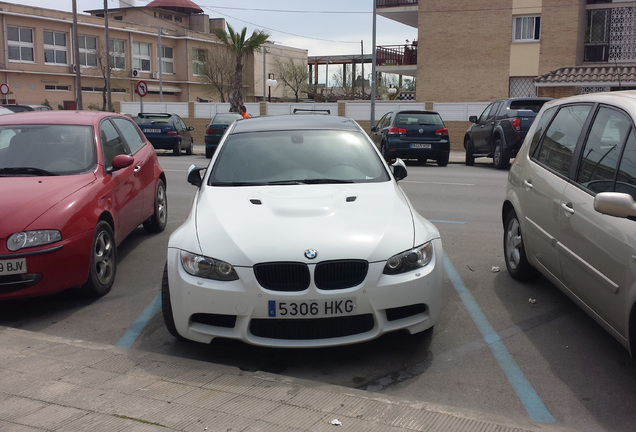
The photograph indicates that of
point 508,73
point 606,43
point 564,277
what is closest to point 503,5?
point 508,73

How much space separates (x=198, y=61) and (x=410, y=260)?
64.5 m

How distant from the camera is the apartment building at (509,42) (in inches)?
1248

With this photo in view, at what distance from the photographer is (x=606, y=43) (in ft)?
107

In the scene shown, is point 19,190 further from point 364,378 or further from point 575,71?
point 575,71

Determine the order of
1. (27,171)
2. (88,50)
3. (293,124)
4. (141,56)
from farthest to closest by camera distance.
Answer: (141,56)
(88,50)
(293,124)
(27,171)

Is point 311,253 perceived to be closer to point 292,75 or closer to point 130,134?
point 130,134

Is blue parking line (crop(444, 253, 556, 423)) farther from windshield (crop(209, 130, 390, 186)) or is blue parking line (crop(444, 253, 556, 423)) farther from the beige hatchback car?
windshield (crop(209, 130, 390, 186))

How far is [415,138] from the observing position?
19.2 m

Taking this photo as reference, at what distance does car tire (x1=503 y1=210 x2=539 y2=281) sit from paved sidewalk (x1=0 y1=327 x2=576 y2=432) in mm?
2737

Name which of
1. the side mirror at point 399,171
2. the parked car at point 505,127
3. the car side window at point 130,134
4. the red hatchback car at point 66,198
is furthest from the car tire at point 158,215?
the parked car at point 505,127

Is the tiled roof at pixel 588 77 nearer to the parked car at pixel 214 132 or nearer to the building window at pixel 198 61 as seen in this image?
the parked car at pixel 214 132

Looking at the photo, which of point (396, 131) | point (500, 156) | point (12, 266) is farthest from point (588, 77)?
point (12, 266)

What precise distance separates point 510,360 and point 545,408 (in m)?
0.72

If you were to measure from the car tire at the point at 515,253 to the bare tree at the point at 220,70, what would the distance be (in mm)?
59027
